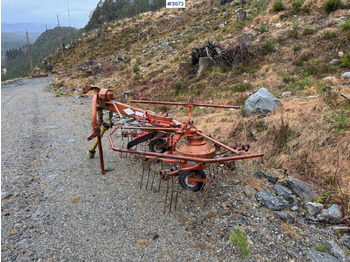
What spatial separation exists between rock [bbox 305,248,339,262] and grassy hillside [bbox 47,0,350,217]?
3.25 feet

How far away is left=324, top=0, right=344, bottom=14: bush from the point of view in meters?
10.6

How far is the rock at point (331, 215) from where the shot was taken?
3543 mm

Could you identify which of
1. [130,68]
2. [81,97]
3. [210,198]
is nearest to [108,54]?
[130,68]

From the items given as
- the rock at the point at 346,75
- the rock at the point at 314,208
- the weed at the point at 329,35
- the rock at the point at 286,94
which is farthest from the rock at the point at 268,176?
the weed at the point at 329,35

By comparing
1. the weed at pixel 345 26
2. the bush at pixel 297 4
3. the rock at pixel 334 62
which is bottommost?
the rock at pixel 334 62

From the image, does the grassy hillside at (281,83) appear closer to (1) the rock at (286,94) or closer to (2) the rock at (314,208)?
(1) the rock at (286,94)

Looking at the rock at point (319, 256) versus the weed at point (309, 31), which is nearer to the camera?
the rock at point (319, 256)

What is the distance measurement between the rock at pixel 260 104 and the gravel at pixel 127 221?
223 cm

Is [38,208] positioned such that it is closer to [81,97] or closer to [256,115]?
[256,115]

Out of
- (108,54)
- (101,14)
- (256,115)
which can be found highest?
(101,14)

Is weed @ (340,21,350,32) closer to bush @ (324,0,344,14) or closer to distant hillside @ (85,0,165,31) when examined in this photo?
bush @ (324,0,344,14)

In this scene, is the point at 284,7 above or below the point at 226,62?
above

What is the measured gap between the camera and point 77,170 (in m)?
5.45

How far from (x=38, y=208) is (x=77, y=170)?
1.44m
